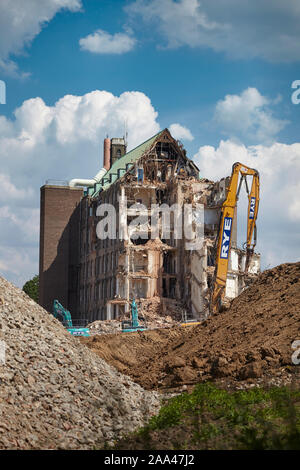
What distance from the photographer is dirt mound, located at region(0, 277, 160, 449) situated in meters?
16.3

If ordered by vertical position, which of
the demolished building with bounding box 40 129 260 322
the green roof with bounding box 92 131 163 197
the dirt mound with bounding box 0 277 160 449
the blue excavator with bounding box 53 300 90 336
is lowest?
the dirt mound with bounding box 0 277 160 449

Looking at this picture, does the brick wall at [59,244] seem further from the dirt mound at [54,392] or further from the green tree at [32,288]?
the dirt mound at [54,392]

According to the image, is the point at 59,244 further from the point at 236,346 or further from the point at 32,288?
the point at 236,346

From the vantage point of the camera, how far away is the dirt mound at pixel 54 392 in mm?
16266

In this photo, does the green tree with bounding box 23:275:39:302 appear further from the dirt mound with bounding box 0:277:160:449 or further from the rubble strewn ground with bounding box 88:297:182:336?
the dirt mound with bounding box 0:277:160:449

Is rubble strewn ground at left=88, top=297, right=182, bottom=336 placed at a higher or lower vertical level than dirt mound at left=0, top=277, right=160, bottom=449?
higher

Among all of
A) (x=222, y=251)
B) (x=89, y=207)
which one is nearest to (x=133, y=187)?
(x=89, y=207)

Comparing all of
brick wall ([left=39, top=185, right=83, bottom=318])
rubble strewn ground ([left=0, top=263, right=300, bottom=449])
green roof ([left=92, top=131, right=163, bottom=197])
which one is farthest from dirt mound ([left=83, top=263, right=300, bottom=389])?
brick wall ([left=39, top=185, right=83, bottom=318])

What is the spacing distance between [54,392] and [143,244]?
49202 mm

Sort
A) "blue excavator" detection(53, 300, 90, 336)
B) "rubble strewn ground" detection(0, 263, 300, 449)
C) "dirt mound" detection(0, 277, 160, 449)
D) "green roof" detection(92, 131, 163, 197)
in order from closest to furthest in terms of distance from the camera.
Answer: "dirt mound" detection(0, 277, 160, 449) < "rubble strewn ground" detection(0, 263, 300, 449) < "blue excavator" detection(53, 300, 90, 336) < "green roof" detection(92, 131, 163, 197)

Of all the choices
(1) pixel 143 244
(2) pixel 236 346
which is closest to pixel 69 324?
(1) pixel 143 244

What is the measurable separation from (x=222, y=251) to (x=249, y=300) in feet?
38.6

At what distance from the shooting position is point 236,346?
26.0 metres

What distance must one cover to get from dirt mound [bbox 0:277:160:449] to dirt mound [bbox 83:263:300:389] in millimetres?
2322
